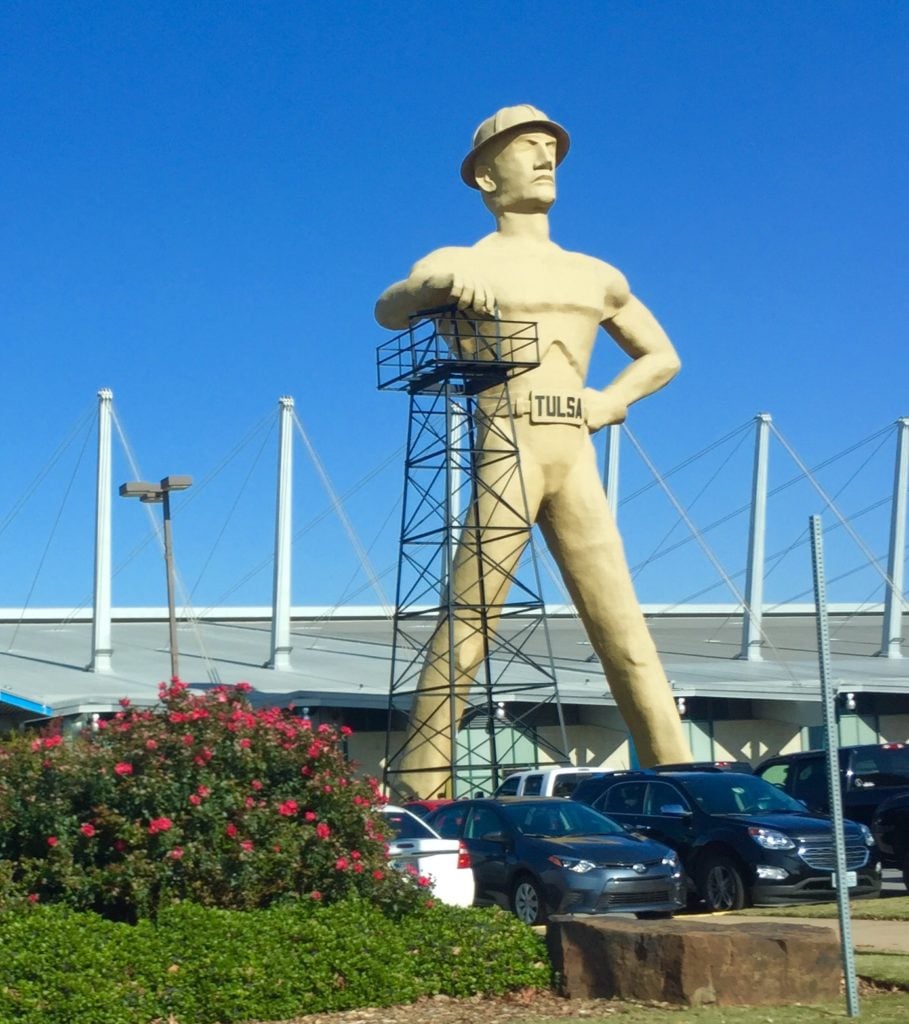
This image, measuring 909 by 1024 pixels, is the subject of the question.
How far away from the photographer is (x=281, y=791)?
12.6 m

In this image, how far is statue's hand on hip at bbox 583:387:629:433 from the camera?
26.3 metres

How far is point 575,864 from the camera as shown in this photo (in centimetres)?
1573

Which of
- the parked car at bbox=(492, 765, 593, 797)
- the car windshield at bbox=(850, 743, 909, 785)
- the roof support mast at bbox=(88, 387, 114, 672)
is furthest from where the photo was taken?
the roof support mast at bbox=(88, 387, 114, 672)

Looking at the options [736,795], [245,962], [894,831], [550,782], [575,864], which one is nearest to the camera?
[245,962]

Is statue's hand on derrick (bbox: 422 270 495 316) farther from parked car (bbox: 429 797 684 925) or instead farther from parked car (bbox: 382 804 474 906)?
parked car (bbox: 382 804 474 906)

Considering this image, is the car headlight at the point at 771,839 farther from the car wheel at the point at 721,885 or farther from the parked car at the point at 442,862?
the parked car at the point at 442,862

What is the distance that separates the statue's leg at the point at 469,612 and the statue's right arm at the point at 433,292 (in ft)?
8.02

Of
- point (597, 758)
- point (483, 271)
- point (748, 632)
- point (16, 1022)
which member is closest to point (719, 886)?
point (16, 1022)

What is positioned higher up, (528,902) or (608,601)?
(608,601)

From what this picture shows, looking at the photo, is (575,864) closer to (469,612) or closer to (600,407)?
(469,612)

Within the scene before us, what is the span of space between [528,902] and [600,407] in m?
11.8

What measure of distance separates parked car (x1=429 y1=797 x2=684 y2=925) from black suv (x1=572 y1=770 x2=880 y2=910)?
1.47 m

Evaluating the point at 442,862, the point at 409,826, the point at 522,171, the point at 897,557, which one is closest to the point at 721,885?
the point at 409,826

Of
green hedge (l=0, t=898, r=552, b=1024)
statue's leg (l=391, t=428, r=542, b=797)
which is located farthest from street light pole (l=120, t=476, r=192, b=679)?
green hedge (l=0, t=898, r=552, b=1024)
